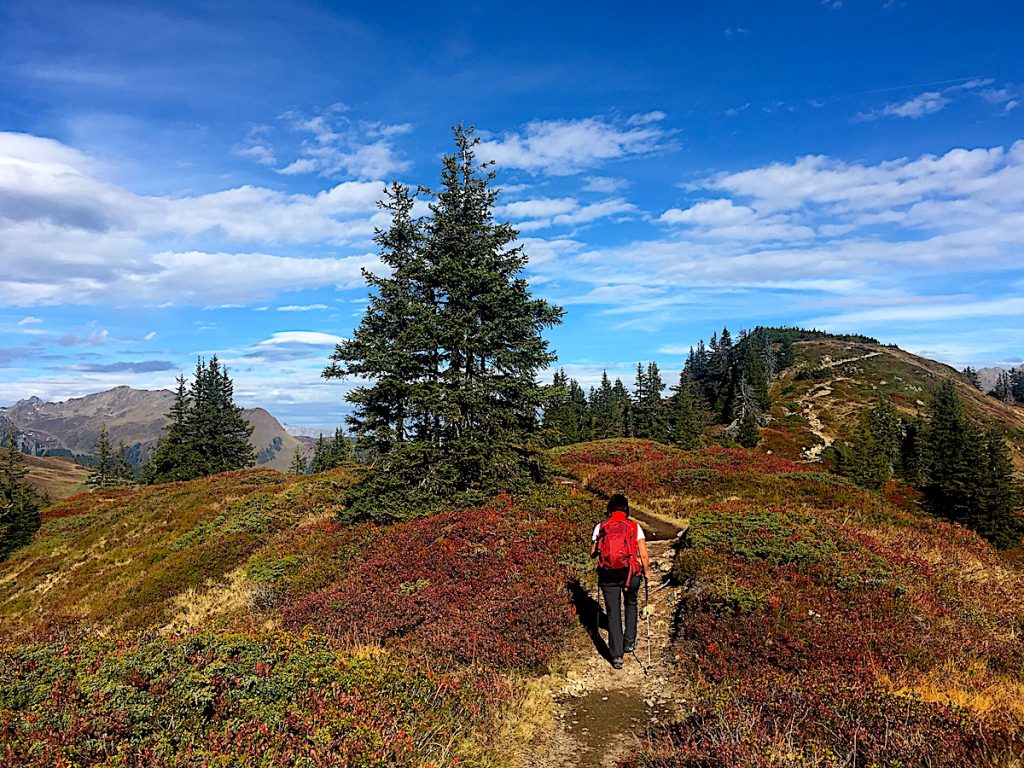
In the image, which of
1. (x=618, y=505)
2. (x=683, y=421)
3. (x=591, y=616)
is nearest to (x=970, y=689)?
(x=618, y=505)

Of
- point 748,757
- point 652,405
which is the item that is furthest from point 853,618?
point 652,405

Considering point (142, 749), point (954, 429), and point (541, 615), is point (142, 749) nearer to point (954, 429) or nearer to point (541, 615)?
point (541, 615)

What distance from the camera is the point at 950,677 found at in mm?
7004

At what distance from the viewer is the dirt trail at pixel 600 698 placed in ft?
21.5

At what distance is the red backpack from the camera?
28.6 ft

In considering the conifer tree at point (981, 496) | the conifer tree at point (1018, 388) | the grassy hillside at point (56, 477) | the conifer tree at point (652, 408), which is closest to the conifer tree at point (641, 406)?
the conifer tree at point (652, 408)

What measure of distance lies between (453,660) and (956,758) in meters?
6.12

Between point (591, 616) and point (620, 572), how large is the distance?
2.24 metres

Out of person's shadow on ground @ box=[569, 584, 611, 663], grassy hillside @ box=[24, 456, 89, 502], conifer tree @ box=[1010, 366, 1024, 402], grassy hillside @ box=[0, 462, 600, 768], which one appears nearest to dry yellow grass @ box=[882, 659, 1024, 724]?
person's shadow on ground @ box=[569, 584, 611, 663]

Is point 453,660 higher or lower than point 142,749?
lower

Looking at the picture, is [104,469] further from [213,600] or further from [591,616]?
[591,616]

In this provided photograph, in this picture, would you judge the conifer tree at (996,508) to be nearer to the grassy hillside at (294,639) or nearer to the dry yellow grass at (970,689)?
the grassy hillside at (294,639)

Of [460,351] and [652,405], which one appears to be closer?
[460,351]

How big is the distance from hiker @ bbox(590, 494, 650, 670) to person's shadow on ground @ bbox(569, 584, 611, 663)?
Answer: 1.54 ft
